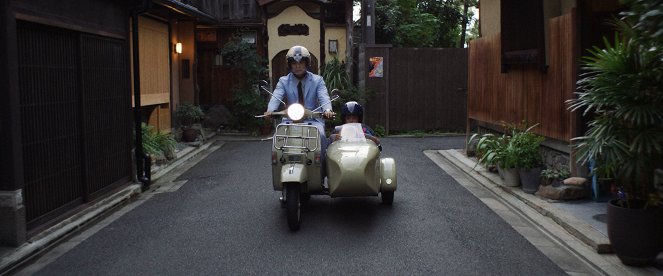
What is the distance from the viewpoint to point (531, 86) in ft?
32.1

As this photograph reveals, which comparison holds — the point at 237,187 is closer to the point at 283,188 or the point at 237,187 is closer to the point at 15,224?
the point at 283,188

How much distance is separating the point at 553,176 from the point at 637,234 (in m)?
3.13

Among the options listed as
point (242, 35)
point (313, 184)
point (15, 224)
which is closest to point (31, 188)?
point (15, 224)

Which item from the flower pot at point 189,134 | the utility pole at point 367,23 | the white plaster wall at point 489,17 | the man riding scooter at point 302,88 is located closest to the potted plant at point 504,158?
the white plaster wall at point 489,17

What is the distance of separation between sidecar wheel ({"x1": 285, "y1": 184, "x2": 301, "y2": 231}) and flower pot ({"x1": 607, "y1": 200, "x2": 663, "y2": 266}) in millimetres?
3043

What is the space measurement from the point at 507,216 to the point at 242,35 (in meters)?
13.9

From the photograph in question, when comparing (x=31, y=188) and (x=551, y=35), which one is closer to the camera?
(x=31, y=188)

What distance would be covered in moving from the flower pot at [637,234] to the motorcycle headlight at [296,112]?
3.23 metres

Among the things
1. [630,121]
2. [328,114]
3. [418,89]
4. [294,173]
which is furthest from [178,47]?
[630,121]

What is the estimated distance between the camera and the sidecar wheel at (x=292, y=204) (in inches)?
265

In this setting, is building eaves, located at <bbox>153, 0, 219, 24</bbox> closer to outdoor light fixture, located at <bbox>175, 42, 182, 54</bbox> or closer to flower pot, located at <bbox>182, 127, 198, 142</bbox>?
outdoor light fixture, located at <bbox>175, 42, 182, 54</bbox>

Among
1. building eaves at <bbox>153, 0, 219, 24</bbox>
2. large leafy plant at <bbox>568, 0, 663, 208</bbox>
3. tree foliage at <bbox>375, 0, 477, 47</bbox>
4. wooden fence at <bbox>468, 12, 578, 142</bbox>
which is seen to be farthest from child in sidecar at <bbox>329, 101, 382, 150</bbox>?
tree foliage at <bbox>375, 0, 477, 47</bbox>

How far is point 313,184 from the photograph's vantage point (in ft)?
24.2

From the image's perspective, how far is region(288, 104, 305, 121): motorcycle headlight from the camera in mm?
7016
